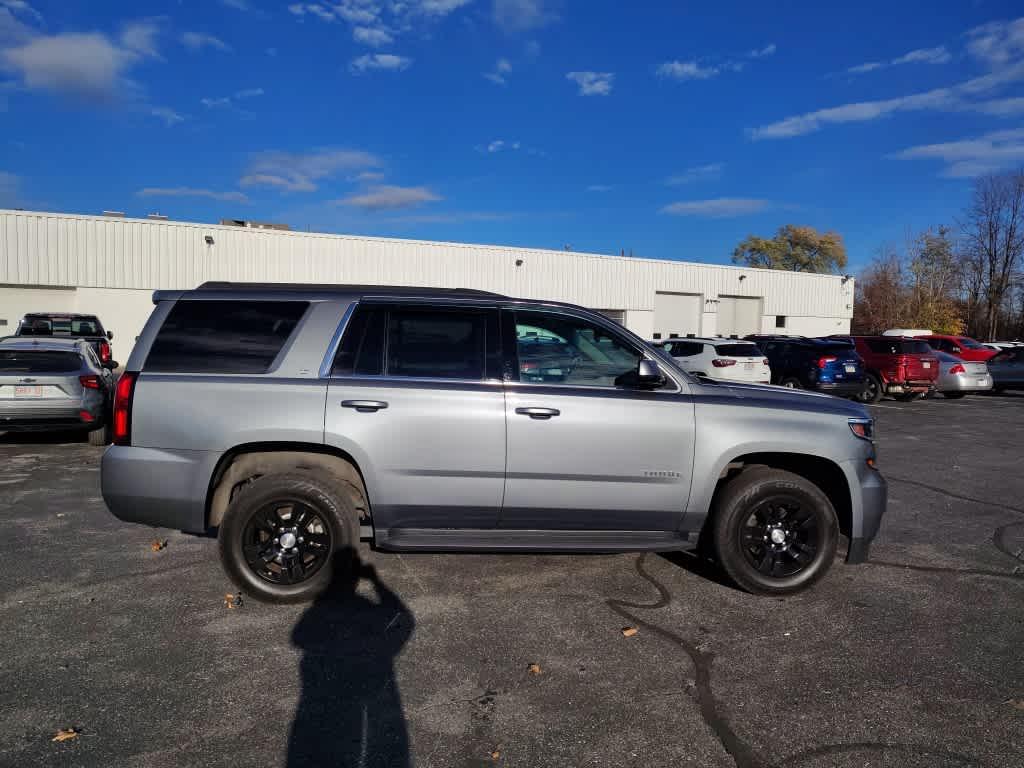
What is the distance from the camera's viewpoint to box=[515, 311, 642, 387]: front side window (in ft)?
14.0

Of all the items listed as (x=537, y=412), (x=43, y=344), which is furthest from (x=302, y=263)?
(x=537, y=412)

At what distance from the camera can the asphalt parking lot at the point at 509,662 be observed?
2746 mm

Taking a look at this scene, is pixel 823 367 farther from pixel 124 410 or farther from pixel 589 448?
pixel 124 410

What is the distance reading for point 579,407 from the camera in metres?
4.11

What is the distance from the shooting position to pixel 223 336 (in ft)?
13.7

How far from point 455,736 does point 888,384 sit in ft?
58.8

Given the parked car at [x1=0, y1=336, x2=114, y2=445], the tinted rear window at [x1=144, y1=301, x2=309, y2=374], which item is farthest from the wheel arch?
the parked car at [x1=0, y1=336, x2=114, y2=445]

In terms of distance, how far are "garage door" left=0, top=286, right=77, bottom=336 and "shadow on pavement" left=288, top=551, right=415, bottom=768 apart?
82.5ft

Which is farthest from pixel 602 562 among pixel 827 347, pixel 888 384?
pixel 888 384

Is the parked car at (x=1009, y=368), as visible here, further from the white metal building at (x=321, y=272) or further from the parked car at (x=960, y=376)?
the white metal building at (x=321, y=272)

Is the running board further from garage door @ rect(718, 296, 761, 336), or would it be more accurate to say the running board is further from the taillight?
garage door @ rect(718, 296, 761, 336)

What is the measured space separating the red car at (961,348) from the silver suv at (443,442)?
18.7 m

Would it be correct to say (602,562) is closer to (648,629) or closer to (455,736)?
(648,629)

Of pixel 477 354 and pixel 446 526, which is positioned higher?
pixel 477 354
